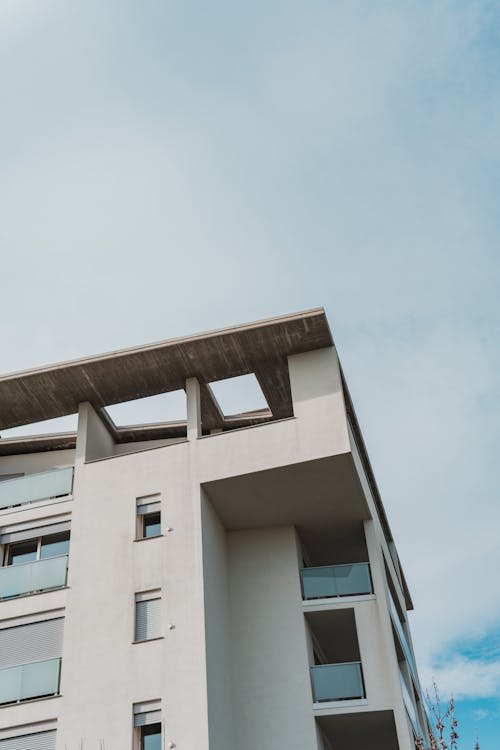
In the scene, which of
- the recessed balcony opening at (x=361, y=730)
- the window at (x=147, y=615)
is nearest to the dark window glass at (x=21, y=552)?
the window at (x=147, y=615)

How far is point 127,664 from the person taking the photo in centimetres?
2012

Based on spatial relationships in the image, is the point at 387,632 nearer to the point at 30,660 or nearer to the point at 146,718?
the point at 146,718

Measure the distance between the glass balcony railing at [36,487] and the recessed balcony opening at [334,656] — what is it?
7323 millimetres

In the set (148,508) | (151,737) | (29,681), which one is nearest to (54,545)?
(148,508)

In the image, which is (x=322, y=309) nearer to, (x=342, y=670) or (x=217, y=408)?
(x=217, y=408)

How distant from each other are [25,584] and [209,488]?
17.1 feet

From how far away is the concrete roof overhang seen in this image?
23.2 m

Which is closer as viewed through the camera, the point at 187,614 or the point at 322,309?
the point at 187,614

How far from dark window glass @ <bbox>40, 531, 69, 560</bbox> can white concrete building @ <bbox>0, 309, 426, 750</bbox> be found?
0.04 meters

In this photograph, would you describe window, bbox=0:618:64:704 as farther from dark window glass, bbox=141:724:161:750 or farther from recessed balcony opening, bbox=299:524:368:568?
recessed balcony opening, bbox=299:524:368:568

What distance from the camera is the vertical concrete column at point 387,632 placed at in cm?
2030

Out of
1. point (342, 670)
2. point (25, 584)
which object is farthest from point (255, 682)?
point (25, 584)


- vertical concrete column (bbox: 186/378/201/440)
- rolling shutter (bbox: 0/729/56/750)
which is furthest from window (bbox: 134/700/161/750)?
vertical concrete column (bbox: 186/378/201/440)

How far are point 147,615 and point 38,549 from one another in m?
4.15
